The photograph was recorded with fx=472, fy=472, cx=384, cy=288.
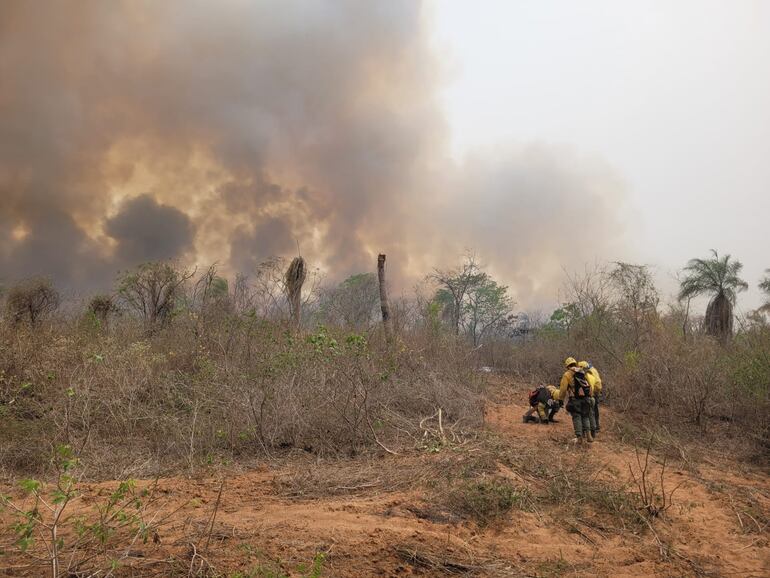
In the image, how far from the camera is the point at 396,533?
435 centimetres

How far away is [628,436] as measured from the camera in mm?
9406

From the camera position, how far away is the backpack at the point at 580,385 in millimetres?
8828

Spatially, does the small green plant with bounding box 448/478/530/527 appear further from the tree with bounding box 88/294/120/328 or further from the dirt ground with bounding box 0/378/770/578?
the tree with bounding box 88/294/120/328

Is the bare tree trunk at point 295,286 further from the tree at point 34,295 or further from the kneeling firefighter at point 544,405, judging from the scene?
the tree at point 34,295

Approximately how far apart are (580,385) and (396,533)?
5772mm

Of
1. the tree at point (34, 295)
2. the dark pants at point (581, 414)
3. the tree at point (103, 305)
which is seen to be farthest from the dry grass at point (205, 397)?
the tree at point (34, 295)

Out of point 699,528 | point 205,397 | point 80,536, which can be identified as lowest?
point 699,528

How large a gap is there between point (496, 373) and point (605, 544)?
592 inches

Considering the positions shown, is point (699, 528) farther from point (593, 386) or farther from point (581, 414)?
point (593, 386)

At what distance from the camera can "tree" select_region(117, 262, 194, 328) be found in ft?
51.5

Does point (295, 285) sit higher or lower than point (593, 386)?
higher

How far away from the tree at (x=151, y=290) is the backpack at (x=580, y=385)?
12036 mm

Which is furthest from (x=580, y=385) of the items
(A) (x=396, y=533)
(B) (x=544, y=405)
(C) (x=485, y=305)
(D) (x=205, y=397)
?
(C) (x=485, y=305)

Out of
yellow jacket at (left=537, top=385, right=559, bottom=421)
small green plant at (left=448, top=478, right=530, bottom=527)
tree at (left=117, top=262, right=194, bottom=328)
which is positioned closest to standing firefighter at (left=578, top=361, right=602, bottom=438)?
yellow jacket at (left=537, top=385, right=559, bottom=421)
